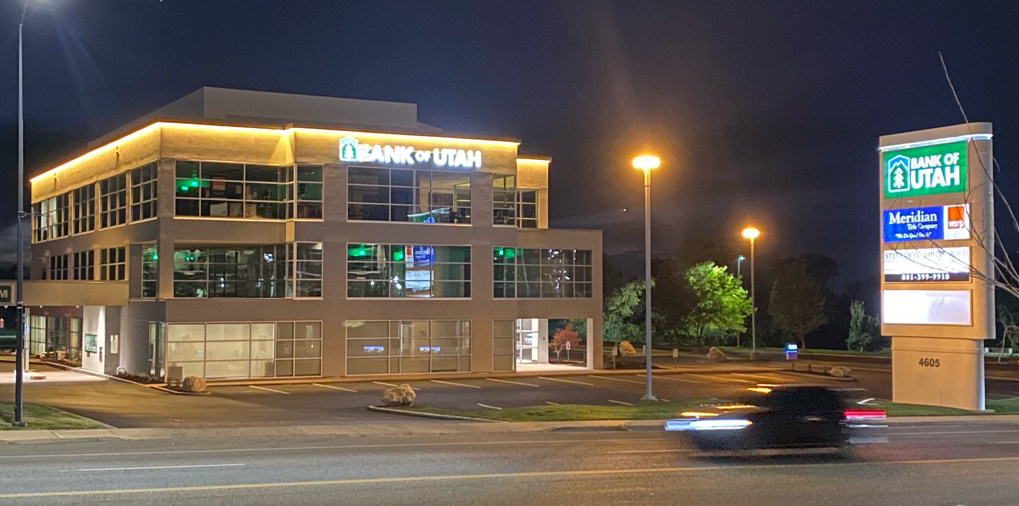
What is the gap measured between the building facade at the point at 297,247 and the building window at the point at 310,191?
2.2 inches

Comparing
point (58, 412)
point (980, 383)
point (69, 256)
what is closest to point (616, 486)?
point (58, 412)

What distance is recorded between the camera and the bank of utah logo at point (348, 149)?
4784cm

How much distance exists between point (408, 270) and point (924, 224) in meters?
24.3

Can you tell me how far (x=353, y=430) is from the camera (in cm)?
2514

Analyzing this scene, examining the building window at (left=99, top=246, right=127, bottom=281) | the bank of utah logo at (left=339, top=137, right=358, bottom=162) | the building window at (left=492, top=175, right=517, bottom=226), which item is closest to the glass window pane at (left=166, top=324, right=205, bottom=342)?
the building window at (left=99, top=246, right=127, bottom=281)

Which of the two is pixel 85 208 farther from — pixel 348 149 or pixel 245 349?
pixel 348 149

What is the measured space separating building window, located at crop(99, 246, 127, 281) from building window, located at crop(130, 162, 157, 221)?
2604mm

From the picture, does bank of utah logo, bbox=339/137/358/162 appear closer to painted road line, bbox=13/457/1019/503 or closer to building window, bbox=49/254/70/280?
building window, bbox=49/254/70/280

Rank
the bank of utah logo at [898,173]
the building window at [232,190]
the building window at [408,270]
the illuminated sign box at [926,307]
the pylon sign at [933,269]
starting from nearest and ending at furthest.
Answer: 1. the pylon sign at [933,269]
2. the illuminated sign box at [926,307]
3. the bank of utah logo at [898,173]
4. the building window at [232,190]
5. the building window at [408,270]

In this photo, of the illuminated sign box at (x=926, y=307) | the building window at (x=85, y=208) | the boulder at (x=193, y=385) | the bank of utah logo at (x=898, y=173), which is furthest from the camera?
the building window at (x=85, y=208)

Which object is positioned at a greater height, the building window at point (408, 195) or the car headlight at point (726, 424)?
the building window at point (408, 195)

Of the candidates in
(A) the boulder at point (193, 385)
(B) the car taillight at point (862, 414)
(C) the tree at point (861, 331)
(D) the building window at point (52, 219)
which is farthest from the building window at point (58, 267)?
(C) the tree at point (861, 331)

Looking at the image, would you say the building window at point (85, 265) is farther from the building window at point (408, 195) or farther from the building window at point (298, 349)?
the building window at point (408, 195)

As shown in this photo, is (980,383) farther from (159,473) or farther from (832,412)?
(159,473)
